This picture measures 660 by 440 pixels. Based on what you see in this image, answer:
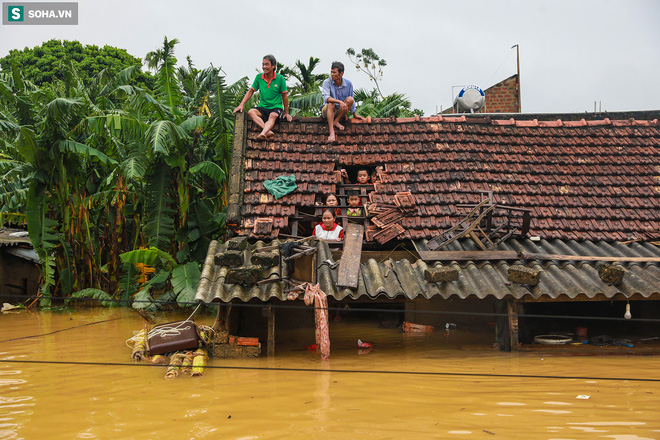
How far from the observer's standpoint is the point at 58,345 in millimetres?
8336

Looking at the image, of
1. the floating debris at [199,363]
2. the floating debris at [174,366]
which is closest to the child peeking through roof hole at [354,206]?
the floating debris at [199,363]

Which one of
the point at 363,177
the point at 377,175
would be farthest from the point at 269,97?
the point at 377,175

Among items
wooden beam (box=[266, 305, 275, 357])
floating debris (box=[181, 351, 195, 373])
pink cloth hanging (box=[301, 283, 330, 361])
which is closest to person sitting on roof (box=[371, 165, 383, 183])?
pink cloth hanging (box=[301, 283, 330, 361])

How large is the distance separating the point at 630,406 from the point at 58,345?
7.73 metres

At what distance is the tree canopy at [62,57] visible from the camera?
87.0ft

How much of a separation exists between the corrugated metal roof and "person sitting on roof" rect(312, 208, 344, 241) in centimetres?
43

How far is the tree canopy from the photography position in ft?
87.0

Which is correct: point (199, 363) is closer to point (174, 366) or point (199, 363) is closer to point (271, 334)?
point (174, 366)

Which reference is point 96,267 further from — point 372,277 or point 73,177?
point 372,277

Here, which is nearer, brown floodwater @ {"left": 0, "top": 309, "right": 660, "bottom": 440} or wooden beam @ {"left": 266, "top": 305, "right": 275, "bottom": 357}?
brown floodwater @ {"left": 0, "top": 309, "right": 660, "bottom": 440}

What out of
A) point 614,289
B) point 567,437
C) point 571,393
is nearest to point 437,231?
point 614,289

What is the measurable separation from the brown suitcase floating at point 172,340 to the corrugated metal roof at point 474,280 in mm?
655

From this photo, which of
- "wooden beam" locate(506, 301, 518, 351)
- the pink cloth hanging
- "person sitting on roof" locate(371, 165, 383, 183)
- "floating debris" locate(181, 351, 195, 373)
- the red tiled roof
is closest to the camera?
"floating debris" locate(181, 351, 195, 373)

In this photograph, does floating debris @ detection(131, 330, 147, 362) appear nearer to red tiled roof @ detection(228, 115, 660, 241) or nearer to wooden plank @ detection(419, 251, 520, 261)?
red tiled roof @ detection(228, 115, 660, 241)
